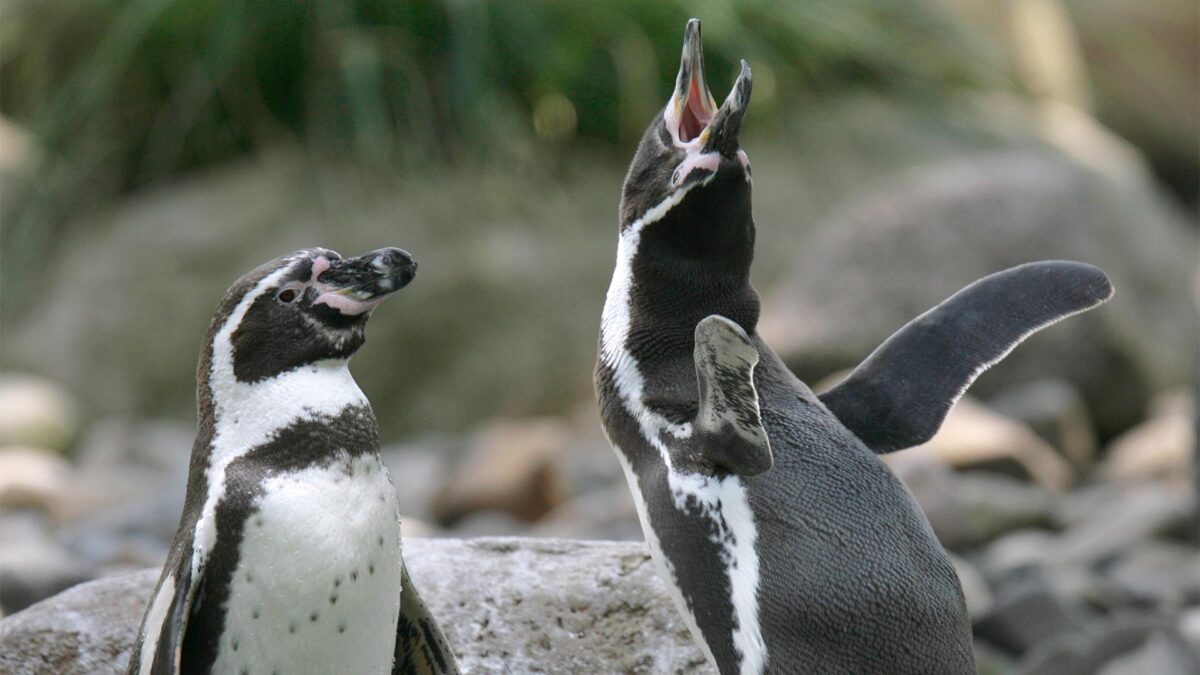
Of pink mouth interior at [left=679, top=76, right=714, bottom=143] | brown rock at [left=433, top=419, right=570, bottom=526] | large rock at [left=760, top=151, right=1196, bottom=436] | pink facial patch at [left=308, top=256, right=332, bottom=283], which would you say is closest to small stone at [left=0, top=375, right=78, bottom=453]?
brown rock at [left=433, top=419, right=570, bottom=526]

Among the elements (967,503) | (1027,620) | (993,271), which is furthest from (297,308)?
(993,271)

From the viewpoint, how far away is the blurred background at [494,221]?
6.11 meters

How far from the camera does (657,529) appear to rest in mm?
2096

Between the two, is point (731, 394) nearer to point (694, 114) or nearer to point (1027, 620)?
point (694, 114)

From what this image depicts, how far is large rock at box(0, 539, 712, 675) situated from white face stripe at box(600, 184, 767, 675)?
Result: 388 mm

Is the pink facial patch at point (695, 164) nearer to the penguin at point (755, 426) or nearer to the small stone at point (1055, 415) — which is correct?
the penguin at point (755, 426)

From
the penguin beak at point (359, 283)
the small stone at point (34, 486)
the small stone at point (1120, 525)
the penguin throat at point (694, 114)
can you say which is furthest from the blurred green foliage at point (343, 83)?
A: the penguin beak at point (359, 283)

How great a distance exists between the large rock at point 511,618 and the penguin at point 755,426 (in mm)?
382

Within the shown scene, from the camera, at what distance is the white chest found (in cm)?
202

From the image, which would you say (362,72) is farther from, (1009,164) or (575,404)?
(1009,164)

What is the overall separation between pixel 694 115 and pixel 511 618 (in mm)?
846

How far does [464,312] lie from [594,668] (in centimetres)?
454

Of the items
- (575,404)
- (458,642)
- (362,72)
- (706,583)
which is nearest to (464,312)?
(575,404)

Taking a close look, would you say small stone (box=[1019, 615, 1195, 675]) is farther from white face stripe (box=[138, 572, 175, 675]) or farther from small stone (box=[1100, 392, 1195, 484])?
small stone (box=[1100, 392, 1195, 484])
